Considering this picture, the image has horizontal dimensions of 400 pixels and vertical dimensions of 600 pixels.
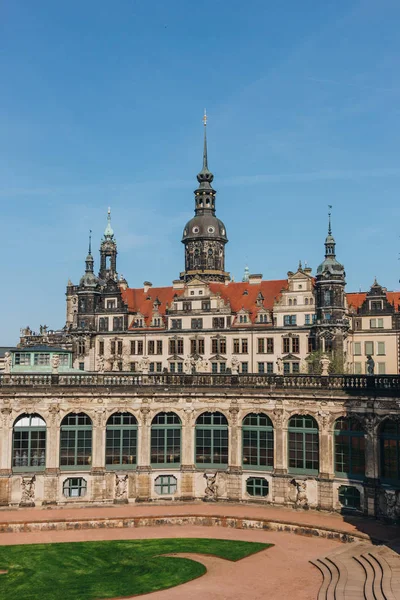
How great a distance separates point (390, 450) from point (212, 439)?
12.5m

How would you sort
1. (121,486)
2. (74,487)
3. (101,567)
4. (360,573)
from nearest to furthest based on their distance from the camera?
(360,573), (101,567), (74,487), (121,486)

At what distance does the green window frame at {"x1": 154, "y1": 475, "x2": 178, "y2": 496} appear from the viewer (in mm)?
47375

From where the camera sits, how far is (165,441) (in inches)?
1875

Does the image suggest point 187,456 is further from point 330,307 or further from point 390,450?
point 330,307

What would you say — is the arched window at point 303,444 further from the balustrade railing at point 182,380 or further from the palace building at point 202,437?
the balustrade railing at point 182,380

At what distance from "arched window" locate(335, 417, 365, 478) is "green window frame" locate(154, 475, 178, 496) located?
1153 centimetres

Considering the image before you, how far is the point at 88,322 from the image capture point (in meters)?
106

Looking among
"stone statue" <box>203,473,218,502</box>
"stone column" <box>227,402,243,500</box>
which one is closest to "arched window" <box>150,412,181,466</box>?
"stone statue" <box>203,473,218,502</box>

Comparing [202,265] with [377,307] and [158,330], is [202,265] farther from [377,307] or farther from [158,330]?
[377,307]

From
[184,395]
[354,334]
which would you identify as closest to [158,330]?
[354,334]

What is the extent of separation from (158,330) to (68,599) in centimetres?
7246

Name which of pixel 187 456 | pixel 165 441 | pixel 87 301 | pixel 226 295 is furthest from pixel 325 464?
pixel 87 301

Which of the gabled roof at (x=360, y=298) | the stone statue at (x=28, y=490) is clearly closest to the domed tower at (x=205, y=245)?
the gabled roof at (x=360, y=298)

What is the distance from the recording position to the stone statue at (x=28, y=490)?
151ft
